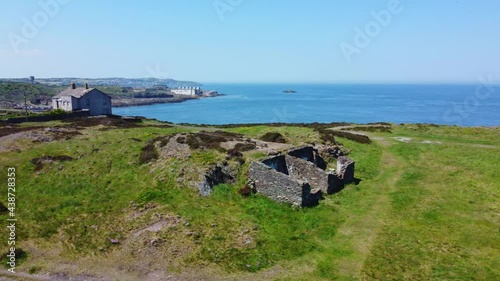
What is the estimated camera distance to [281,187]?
25484mm

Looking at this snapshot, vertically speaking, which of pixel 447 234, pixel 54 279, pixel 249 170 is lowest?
pixel 54 279

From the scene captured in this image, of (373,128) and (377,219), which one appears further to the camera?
(373,128)

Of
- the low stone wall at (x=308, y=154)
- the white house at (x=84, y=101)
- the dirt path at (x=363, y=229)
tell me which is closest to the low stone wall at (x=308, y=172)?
the low stone wall at (x=308, y=154)

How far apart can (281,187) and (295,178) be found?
274cm

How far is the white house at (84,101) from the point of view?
71.4 metres

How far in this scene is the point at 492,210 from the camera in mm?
24141

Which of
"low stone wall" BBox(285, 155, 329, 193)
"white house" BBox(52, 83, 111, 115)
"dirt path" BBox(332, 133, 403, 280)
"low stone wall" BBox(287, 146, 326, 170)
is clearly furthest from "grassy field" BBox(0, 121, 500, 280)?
"white house" BBox(52, 83, 111, 115)

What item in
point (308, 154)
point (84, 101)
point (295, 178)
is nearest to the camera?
point (295, 178)

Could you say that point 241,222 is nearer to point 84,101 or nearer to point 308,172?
point 308,172

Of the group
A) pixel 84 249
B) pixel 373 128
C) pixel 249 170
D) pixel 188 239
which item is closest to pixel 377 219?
pixel 249 170

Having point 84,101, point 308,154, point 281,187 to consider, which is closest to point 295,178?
point 281,187

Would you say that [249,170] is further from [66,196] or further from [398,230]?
[66,196]

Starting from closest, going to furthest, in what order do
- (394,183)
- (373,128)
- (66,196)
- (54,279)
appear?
(54,279) → (66,196) → (394,183) → (373,128)

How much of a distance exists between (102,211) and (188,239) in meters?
7.87
